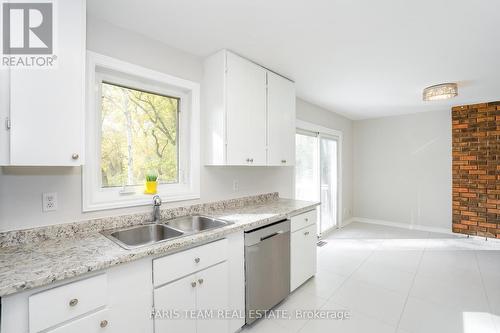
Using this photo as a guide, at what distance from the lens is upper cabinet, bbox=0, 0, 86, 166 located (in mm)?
1129

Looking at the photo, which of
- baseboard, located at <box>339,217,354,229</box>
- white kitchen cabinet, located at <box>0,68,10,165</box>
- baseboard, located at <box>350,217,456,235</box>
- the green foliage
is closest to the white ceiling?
the green foliage

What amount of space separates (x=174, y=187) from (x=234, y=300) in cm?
109

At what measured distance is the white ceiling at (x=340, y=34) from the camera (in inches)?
61.4

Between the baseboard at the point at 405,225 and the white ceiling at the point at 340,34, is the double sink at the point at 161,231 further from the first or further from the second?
the baseboard at the point at 405,225

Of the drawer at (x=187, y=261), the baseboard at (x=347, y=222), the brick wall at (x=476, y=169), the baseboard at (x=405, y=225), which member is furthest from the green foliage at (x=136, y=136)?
the brick wall at (x=476, y=169)

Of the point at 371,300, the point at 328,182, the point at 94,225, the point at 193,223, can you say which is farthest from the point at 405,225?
the point at 94,225

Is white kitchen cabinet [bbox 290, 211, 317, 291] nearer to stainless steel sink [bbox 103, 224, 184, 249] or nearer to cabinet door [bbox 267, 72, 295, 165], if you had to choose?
cabinet door [bbox 267, 72, 295, 165]

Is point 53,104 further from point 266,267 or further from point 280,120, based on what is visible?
point 280,120

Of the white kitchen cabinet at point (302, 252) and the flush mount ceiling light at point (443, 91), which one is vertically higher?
the flush mount ceiling light at point (443, 91)

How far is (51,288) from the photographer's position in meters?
1.03

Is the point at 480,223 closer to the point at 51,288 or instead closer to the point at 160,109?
the point at 160,109

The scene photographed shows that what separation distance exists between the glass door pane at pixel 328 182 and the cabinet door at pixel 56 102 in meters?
3.71

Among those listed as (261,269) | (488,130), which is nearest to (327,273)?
(261,269)

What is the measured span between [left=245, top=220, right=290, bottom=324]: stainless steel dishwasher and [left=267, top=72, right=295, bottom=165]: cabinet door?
0.81 meters
